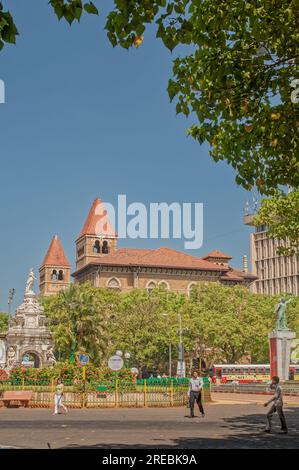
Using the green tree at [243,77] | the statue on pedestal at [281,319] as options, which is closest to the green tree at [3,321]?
the statue on pedestal at [281,319]

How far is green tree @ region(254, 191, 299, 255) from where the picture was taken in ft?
81.6

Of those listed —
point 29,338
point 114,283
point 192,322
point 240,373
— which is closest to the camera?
point 29,338

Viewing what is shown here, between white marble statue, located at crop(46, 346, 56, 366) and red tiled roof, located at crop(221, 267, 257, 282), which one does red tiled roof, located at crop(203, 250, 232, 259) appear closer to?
red tiled roof, located at crop(221, 267, 257, 282)

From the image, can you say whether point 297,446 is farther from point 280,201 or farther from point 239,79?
point 280,201

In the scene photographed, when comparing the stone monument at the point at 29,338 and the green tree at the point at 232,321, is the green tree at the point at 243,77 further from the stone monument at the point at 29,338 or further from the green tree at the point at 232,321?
the green tree at the point at 232,321

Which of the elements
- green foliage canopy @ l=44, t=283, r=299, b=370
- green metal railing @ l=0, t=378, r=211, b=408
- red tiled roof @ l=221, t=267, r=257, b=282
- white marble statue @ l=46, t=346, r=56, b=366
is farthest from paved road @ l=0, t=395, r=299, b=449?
red tiled roof @ l=221, t=267, r=257, b=282

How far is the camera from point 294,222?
24844mm

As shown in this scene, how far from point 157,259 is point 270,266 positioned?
36269 mm

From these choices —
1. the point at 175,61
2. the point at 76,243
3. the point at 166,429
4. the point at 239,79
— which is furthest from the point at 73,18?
the point at 76,243

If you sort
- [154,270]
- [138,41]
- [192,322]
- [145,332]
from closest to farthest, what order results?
[138,41]
[145,332]
[192,322]
[154,270]

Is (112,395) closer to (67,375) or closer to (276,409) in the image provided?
(67,375)

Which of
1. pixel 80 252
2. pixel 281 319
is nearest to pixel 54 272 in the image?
pixel 80 252

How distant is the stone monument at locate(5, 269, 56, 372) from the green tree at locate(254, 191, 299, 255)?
29.1 meters

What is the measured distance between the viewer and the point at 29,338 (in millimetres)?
52312
